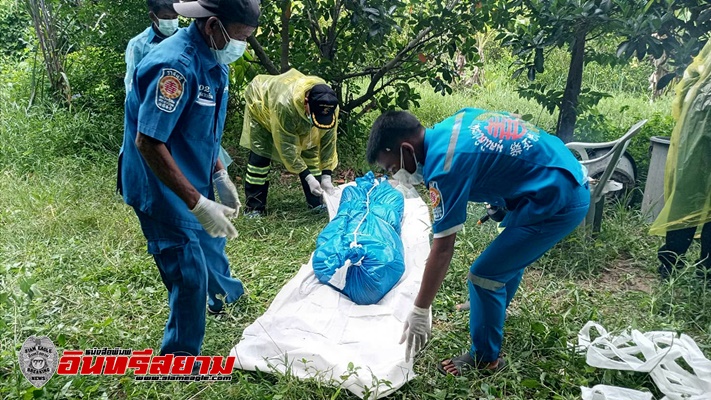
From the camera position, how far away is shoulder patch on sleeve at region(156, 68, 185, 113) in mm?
1928

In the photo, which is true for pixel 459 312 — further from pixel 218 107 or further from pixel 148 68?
pixel 148 68

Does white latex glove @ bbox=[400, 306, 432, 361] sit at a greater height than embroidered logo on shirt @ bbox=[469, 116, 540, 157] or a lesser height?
lesser

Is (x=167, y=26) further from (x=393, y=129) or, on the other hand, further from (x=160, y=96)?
(x=393, y=129)

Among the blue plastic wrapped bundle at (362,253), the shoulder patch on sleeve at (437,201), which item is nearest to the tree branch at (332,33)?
the blue plastic wrapped bundle at (362,253)

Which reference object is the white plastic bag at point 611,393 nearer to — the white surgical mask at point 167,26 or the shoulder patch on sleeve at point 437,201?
the shoulder patch on sleeve at point 437,201

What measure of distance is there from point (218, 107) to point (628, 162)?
335 centimetres

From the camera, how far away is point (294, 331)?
105 inches

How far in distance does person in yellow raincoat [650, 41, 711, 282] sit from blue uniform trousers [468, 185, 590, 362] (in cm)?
101

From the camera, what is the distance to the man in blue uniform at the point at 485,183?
1974 millimetres

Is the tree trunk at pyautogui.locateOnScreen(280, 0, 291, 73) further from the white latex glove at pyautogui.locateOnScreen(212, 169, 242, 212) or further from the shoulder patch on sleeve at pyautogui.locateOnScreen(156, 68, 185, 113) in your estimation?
the shoulder patch on sleeve at pyautogui.locateOnScreen(156, 68, 185, 113)

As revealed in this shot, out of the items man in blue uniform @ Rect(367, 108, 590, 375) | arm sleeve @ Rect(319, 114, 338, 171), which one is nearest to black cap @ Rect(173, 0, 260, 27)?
man in blue uniform @ Rect(367, 108, 590, 375)

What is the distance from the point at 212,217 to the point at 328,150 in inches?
98.4

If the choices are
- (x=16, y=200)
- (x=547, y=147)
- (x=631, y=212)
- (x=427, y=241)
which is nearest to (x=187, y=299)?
(x=547, y=147)

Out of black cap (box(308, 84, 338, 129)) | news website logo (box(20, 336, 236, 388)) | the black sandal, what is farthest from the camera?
black cap (box(308, 84, 338, 129))
